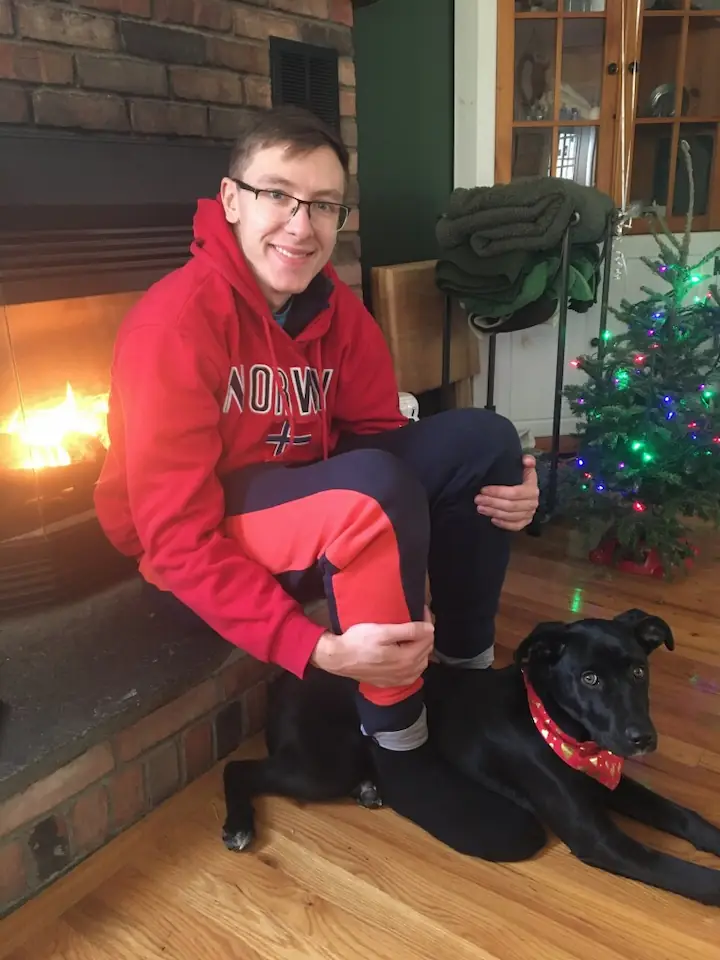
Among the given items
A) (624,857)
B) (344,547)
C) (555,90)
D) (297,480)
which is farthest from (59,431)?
(555,90)

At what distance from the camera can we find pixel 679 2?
2697mm

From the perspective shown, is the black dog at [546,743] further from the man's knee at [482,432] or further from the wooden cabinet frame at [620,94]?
the wooden cabinet frame at [620,94]

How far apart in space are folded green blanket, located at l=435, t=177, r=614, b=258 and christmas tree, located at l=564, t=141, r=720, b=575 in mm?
229

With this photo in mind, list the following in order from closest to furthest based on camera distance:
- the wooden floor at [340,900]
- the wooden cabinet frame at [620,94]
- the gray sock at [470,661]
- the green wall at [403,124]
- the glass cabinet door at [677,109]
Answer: the wooden floor at [340,900], the gray sock at [470,661], the green wall at [403,124], the wooden cabinet frame at [620,94], the glass cabinet door at [677,109]

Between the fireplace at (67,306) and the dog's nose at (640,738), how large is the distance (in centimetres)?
93

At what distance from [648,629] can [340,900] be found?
1.93 ft

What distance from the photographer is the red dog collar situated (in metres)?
1.12

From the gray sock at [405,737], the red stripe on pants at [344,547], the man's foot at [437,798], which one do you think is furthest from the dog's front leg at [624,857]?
the red stripe on pants at [344,547]

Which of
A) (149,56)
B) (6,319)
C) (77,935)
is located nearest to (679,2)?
(149,56)

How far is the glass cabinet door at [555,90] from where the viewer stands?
2627 mm

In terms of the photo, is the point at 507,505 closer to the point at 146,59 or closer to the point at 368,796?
the point at 368,796

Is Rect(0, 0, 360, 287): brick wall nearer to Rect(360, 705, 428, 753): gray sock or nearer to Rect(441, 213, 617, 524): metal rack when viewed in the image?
Rect(441, 213, 617, 524): metal rack

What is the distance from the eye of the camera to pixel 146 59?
145cm

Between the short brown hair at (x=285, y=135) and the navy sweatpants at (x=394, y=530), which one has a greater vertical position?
the short brown hair at (x=285, y=135)
